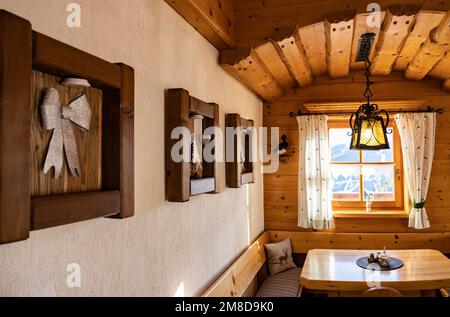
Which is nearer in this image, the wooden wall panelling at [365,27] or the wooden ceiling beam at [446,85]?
the wooden wall panelling at [365,27]

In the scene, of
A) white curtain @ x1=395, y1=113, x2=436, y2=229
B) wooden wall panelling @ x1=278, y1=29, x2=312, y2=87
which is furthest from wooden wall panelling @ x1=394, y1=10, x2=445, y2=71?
wooden wall panelling @ x1=278, y1=29, x2=312, y2=87

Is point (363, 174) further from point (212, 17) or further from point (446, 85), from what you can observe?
point (212, 17)

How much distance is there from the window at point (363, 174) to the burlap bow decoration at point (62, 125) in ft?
11.6

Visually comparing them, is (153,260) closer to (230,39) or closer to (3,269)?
(3,269)

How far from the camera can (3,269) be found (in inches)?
34.2

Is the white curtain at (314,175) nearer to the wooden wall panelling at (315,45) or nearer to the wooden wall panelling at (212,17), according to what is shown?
the wooden wall panelling at (315,45)

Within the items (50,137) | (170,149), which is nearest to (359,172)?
(170,149)

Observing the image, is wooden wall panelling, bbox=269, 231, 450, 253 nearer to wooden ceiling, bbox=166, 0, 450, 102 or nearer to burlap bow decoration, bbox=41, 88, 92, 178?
wooden ceiling, bbox=166, 0, 450, 102

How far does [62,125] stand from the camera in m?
1.01

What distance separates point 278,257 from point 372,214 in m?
1.13

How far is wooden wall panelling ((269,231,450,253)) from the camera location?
3.90 m

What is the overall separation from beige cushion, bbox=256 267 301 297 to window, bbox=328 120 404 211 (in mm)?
994

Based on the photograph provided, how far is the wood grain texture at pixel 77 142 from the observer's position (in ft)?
3.05

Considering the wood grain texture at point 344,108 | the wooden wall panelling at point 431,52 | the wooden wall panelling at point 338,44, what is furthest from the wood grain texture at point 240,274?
the wooden wall panelling at point 431,52
